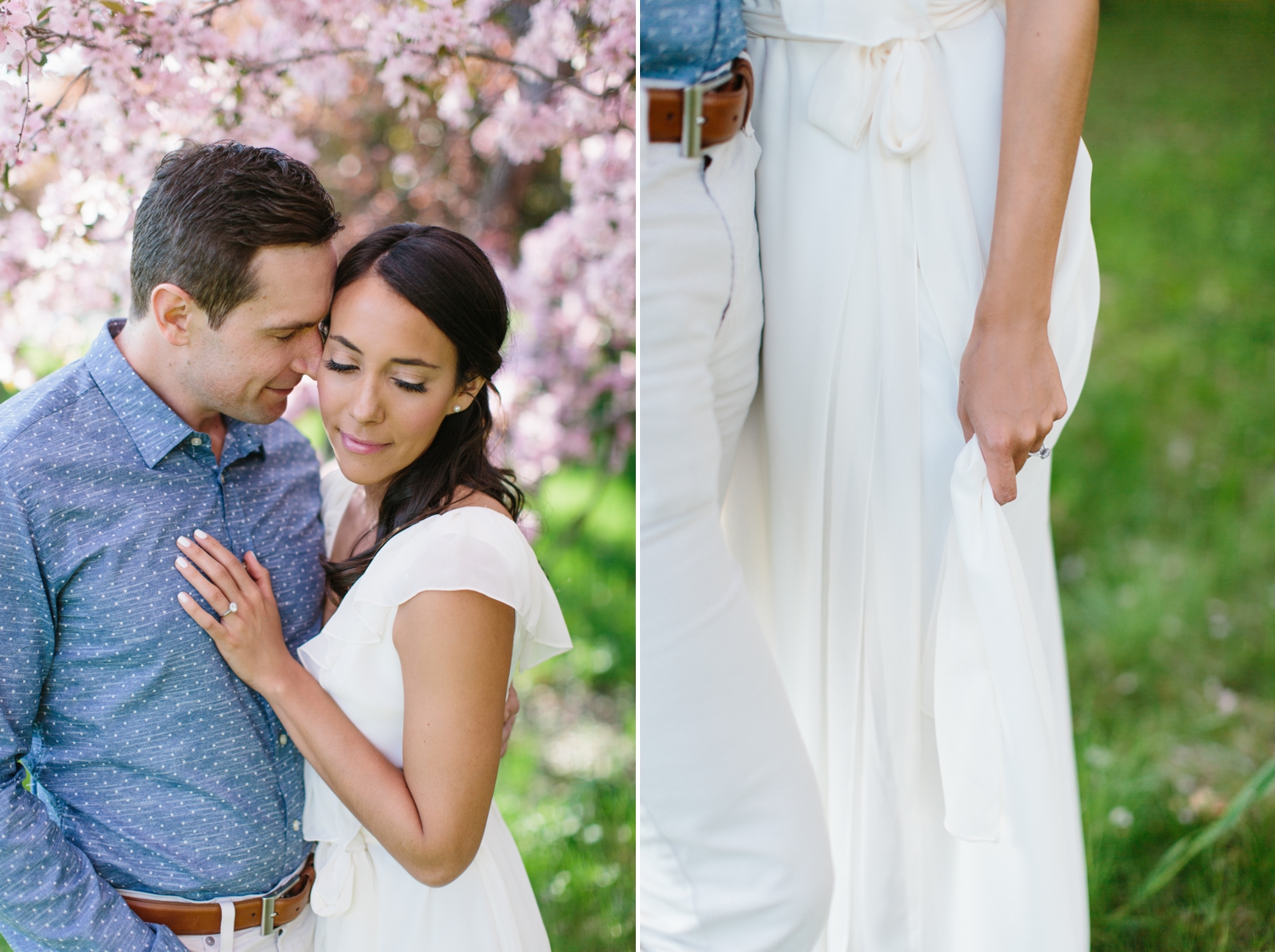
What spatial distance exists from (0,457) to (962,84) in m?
1.29

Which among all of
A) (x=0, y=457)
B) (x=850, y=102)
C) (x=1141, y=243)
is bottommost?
(x=1141, y=243)

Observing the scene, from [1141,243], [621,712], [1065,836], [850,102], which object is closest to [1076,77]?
[850,102]

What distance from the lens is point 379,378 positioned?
1.32 metres

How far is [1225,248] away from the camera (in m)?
4.86

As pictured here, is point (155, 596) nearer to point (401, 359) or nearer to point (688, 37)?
point (401, 359)

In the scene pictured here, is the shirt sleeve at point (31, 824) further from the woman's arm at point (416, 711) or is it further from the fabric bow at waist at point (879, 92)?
the fabric bow at waist at point (879, 92)

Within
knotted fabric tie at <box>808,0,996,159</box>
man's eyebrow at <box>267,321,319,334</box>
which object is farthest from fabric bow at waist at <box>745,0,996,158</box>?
man's eyebrow at <box>267,321,319,334</box>

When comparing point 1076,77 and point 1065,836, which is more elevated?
point 1076,77

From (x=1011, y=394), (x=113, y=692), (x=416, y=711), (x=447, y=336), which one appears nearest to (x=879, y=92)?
(x=1011, y=394)

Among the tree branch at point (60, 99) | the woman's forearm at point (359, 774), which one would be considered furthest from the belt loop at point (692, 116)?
the tree branch at point (60, 99)

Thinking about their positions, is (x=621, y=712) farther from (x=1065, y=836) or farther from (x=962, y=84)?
(x=962, y=84)

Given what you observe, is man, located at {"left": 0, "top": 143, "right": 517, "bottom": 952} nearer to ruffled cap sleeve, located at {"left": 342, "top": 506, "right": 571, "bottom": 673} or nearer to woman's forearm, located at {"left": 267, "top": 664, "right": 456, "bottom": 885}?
woman's forearm, located at {"left": 267, "top": 664, "right": 456, "bottom": 885}

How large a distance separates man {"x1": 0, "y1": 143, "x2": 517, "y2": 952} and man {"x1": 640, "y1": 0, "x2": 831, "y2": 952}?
0.47 metres

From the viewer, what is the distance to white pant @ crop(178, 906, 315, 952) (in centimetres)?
131
